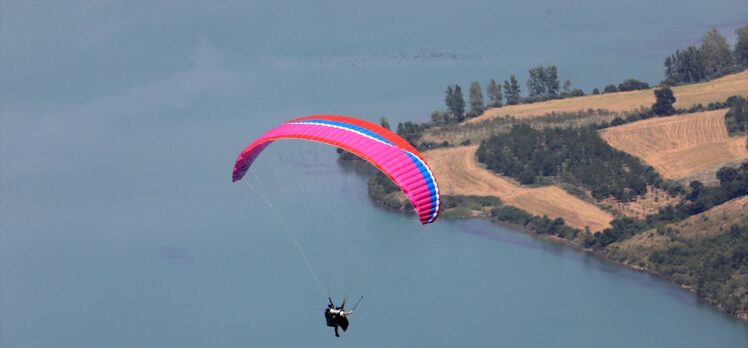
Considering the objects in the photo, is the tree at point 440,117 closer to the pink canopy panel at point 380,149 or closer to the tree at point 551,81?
the tree at point 551,81

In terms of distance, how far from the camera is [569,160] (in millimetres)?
99812

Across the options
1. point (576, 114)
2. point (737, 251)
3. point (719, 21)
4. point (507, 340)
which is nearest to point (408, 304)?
point (507, 340)

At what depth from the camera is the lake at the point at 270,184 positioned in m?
80.4

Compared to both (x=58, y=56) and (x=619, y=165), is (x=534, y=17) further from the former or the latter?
(x=619, y=165)

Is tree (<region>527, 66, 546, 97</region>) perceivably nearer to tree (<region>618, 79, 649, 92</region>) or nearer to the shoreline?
tree (<region>618, 79, 649, 92</region>)

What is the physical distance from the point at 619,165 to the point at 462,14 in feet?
194

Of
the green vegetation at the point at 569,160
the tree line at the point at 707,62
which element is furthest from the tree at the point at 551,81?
the green vegetation at the point at 569,160

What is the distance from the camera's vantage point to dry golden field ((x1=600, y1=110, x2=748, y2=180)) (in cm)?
9562

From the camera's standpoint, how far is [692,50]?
115250 millimetres

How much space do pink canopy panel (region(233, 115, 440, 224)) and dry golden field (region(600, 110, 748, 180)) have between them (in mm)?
45955

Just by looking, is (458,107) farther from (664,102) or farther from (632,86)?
(664,102)

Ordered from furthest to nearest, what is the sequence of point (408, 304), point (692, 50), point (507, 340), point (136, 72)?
point (136, 72) → point (692, 50) → point (408, 304) → point (507, 340)

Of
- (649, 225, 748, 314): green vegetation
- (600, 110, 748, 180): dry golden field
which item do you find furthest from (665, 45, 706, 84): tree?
(649, 225, 748, 314): green vegetation

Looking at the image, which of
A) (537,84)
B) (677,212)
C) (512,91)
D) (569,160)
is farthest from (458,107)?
(677,212)
